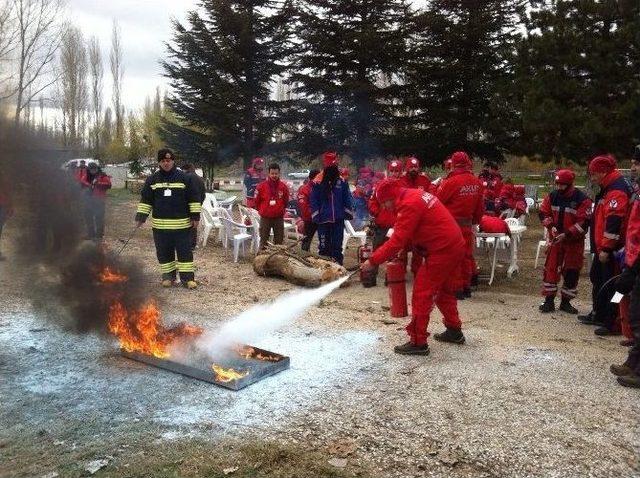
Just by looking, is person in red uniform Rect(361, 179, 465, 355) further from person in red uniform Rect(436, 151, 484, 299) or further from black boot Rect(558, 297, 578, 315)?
black boot Rect(558, 297, 578, 315)

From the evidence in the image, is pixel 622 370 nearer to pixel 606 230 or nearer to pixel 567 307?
pixel 606 230

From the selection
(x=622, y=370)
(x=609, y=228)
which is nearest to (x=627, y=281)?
(x=622, y=370)

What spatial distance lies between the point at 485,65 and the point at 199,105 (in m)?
12.7

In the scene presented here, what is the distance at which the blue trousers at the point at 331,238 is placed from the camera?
970 centimetres

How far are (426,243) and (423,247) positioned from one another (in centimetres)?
8

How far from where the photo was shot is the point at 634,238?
4.93 metres

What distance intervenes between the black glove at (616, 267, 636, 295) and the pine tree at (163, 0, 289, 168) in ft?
69.6

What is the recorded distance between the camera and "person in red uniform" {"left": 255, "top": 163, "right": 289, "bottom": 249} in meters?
10.4

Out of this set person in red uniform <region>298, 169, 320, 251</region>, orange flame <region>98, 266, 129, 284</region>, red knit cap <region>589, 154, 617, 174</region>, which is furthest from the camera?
person in red uniform <region>298, 169, 320, 251</region>

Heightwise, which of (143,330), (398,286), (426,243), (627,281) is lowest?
(143,330)

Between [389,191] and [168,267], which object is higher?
[389,191]

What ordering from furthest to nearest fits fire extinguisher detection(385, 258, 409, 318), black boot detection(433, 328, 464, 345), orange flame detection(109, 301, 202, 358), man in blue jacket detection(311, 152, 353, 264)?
man in blue jacket detection(311, 152, 353, 264), black boot detection(433, 328, 464, 345), fire extinguisher detection(385, 258, 409, 318), orange flame detection(109, 301, 202, 358)

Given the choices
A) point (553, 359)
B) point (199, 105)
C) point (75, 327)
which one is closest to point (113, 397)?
point (75, 327)

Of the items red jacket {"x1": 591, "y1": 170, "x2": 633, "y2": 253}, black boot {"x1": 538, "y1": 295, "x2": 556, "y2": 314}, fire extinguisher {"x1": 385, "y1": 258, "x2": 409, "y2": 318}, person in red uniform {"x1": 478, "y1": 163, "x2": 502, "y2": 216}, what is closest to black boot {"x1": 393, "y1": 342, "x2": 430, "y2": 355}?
fire extinguisher {"x1": 385, "y1": 258, "x2": 409, "y2": 318}
